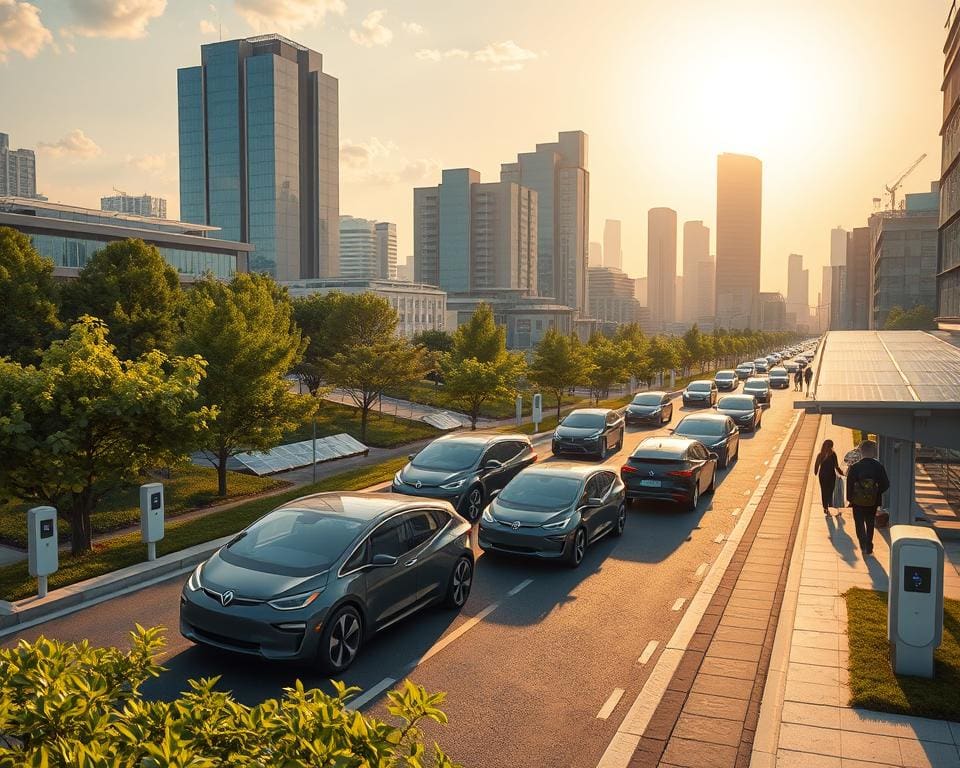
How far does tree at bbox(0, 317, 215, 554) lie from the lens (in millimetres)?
12117

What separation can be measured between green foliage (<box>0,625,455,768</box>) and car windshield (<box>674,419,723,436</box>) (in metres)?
20.8

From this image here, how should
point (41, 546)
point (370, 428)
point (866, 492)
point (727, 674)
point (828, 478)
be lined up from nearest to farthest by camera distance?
point (727, 674) → point (41, 546) → point (866, 492) → point (828, 478) → point (370, 428)

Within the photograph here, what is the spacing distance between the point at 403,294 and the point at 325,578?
456ft

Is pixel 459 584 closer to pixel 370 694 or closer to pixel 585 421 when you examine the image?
pixel 370 694

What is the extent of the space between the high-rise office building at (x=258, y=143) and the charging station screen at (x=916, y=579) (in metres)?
163

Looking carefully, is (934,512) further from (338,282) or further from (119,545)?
(338,282)

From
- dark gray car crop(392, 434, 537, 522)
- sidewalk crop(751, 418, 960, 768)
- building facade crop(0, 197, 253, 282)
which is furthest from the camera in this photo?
building facade crop(0, 197, 253, 282)

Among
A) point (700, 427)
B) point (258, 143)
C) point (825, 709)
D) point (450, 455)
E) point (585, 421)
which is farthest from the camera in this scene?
point (258, 143)

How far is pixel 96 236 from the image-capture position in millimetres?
70812

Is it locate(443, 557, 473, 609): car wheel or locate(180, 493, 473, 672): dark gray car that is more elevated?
locate(180, 493, 473, 672): dark gray car

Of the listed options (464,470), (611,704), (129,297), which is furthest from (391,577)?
(129,297)

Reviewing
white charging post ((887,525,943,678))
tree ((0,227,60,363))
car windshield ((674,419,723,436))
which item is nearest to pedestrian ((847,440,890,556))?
white charging post ((887,525,943,678))

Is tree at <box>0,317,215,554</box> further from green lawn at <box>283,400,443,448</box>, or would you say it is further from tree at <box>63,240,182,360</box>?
tree at <box>63,240,182,360</box>

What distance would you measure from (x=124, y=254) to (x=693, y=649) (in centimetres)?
3313
